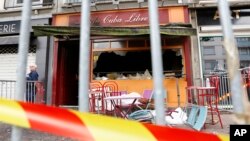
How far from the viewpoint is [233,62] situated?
4.52ft

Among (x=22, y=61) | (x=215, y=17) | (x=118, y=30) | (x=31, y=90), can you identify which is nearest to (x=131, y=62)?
(x=118, y=30)

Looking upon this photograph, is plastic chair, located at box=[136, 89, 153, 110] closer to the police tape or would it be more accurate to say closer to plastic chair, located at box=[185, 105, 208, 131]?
plastic chair, located at box=[185, 105, 208, 131]

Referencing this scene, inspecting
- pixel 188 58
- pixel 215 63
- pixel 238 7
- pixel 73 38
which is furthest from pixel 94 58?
pixel 238 7

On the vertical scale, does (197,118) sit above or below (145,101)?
below

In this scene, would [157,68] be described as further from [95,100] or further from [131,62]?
[131,62]

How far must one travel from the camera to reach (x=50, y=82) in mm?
11406

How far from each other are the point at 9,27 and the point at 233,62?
39.9 feet

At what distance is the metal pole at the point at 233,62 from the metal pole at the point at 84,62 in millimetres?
693

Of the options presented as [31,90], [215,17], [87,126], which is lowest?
[87,126]

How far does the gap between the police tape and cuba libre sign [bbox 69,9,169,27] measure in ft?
31.1

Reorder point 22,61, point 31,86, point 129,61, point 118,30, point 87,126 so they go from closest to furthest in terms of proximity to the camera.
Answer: point 87,126
point 22,61
point 31,86
point 118,30
point 129,61

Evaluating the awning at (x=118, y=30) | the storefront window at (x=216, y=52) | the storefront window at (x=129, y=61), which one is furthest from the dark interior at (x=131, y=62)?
the awning at (x=118, y=30)

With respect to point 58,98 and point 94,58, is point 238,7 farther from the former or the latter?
point 58,98

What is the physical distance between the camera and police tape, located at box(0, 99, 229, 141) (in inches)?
58.2
